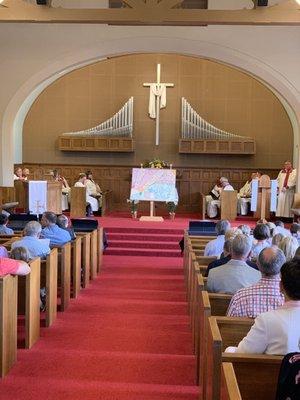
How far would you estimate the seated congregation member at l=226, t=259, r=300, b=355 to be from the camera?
2.62 m

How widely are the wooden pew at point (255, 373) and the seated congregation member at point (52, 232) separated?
4622mm

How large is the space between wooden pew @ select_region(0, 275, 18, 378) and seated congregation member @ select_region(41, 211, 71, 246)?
2553 millimetres

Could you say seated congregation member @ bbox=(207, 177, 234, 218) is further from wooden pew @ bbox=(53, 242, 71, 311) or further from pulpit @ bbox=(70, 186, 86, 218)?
wooden pew @ bbox=(53, 242, 71, 311)

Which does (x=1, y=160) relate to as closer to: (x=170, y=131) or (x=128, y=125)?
(x=128, y=125)

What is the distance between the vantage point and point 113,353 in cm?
461

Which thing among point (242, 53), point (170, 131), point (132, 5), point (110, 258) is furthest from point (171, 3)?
point (170, 131)

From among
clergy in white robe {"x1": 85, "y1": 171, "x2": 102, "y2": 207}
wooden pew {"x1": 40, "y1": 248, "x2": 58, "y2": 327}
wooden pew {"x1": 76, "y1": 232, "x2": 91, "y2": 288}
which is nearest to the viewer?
wooden pew {"x1": 40, "y1": 248, "x2": 58, "y2": 327}

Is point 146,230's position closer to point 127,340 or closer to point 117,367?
point 127,340

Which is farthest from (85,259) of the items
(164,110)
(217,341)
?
(164,110)

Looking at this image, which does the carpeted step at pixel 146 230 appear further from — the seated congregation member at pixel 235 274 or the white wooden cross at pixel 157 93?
the seated congregation member at pixel 235 274

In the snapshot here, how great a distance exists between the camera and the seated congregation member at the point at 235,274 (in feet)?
14.2

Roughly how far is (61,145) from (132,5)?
20.6 feet

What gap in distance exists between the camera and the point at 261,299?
349 centimetres

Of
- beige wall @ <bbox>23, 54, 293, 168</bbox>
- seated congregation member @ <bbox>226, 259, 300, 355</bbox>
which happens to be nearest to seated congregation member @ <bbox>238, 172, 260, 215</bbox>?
beige wall @ <bbox>23, 54, 293, 168</bbox>
